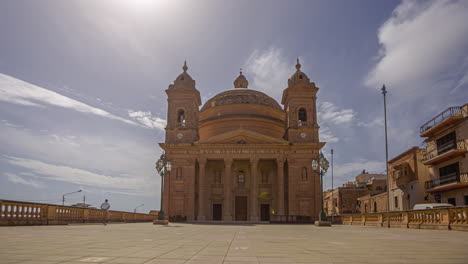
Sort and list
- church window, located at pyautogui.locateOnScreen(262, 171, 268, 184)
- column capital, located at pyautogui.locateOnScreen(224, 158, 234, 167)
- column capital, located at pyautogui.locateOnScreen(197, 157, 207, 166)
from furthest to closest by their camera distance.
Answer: church window, located at pyautogui.locateOnScreen(262, 171, 268, 184) < column capital, located at pyautogui.locateOnScreen(197, 157, 207, 166) < column capital, located at pyautogui.locateOnScreen(224, 158, 234, 167)

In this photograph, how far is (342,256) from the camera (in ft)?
19.8

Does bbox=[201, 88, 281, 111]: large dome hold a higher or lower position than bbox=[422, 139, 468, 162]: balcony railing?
higher

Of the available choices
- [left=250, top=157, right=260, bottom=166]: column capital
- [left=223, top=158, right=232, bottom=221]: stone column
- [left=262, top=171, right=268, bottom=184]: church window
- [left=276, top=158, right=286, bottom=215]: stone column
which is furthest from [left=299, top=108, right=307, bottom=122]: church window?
[left=223, top=158, right=232, bottom=221]: stone column

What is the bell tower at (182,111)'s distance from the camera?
45781mm

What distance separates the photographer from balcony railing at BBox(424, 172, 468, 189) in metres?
32.3

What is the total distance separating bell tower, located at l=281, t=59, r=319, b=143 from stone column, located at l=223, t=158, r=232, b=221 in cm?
912

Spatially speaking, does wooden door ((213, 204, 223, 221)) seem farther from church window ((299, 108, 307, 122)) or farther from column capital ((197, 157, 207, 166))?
church window ((299, 108, 307, 122))

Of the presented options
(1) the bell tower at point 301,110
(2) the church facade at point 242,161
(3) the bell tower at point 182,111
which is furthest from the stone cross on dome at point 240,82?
(1) the bell tower at point 301,110

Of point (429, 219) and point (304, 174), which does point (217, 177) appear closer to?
point (304, 174)

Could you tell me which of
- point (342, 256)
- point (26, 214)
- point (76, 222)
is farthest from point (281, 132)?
point (342, 256)

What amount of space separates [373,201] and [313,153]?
16.3 meters

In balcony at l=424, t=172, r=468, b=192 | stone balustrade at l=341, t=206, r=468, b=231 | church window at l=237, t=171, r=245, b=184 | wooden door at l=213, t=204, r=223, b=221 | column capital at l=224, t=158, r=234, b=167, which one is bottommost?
wooden door at l=213, t=204, r=223, b=221

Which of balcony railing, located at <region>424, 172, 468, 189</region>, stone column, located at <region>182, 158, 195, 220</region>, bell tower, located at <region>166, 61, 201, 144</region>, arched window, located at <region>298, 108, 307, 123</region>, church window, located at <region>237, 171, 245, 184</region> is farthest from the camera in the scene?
arched window, located at <region>298, 108, 307, 123</region>

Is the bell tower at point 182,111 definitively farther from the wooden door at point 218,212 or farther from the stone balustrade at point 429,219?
the stone balustrade at point 429,219
